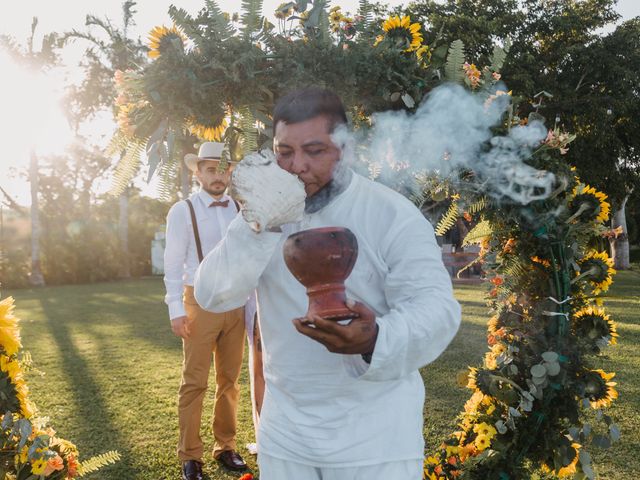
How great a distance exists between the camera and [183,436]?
4.20 m

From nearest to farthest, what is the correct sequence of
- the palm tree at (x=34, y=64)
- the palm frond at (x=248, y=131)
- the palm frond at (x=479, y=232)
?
the palm frond at (x=248, y=131), the palm frond at (x=479, y=232), the palm tree at (x=34, y=64)

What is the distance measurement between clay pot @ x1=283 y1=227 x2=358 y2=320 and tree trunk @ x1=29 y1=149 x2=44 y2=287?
2254cm

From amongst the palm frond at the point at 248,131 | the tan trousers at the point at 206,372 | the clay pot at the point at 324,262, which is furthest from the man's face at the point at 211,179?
the clay pot at the point at 324,262

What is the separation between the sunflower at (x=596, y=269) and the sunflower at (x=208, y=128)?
2009 millimetres

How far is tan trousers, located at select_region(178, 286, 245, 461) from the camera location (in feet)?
13.8

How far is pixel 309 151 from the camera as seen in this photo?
183 centimetres

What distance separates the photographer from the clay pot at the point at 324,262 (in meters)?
1.55

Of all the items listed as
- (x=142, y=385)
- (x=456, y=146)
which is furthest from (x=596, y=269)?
(x=142, y=385)

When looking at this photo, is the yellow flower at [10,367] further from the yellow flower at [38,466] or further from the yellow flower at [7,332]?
the yellow flower at [38,466]

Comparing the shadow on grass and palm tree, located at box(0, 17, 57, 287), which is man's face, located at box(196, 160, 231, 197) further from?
palm tree, located at box(0, 17, 57, 287)

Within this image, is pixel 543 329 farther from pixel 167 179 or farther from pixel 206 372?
pixel 206 372

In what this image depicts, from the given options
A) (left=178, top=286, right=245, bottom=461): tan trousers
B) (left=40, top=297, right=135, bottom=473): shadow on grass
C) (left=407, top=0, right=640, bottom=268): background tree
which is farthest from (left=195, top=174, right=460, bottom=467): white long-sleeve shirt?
(left=407, top=0, right=640, bottom=268): background tree

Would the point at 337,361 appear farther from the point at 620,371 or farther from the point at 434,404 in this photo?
the point at 620,371

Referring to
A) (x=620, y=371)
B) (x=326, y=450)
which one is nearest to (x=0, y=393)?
(x=326, y=450)
